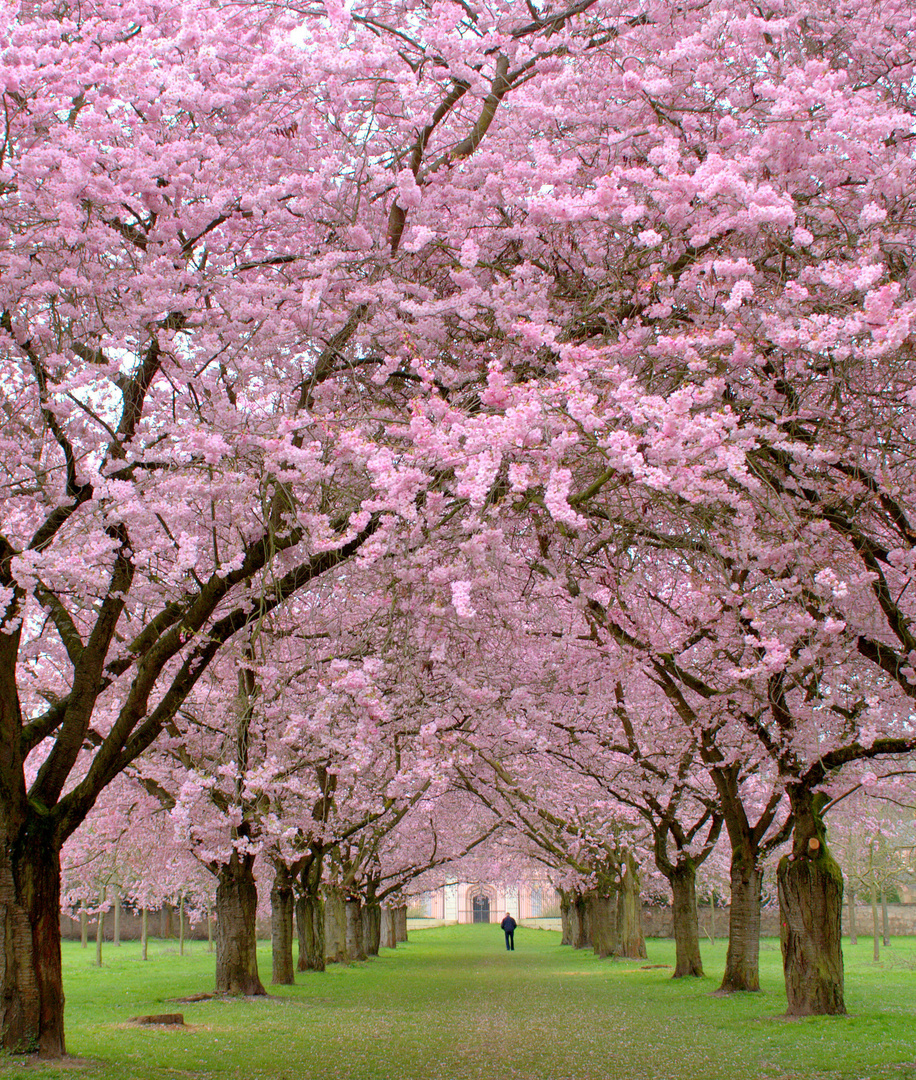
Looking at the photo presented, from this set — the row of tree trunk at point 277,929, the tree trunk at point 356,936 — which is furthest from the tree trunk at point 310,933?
the tree trunk at point 356,936

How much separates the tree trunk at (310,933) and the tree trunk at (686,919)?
8.82m

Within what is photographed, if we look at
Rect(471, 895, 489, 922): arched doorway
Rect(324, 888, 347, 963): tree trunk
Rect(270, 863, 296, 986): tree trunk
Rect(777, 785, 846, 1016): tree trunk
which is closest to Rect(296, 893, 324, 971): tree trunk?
Rect(270, 863, 296, 986): tree trunk

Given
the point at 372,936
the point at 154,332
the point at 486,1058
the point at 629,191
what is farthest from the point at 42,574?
the point at 372,936

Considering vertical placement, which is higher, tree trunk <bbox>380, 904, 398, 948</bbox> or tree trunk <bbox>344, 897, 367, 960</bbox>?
tree trunk <bbox>344, 897, 367, 960</bbox>

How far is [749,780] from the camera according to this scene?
21.2 metres

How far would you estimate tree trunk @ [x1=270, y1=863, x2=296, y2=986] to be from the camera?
2016cm

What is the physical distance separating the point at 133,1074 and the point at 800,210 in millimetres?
9024

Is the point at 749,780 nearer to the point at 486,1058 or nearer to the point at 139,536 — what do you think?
the point at 486,1058

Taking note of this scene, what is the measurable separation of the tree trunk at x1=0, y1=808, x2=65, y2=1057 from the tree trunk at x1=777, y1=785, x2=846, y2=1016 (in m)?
9.38

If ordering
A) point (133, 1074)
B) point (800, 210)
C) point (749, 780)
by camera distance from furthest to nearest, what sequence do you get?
point (749, 780)
point (133, 1074)
point (800, 210)

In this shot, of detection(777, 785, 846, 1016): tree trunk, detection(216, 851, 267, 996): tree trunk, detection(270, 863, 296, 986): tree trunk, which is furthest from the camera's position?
detection(270, 863, 296, 986): tree trunk

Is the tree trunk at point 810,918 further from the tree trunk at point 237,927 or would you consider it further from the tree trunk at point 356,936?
the tree trunk at point 356,936

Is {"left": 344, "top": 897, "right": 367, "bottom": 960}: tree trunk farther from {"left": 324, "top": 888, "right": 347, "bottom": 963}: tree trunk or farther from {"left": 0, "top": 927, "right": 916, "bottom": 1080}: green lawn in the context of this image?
{"left": 0, "top": 927, "right": 916, "bottom": 1080}: green lawn

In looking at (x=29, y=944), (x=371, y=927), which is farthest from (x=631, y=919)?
(x=29, y=944)
